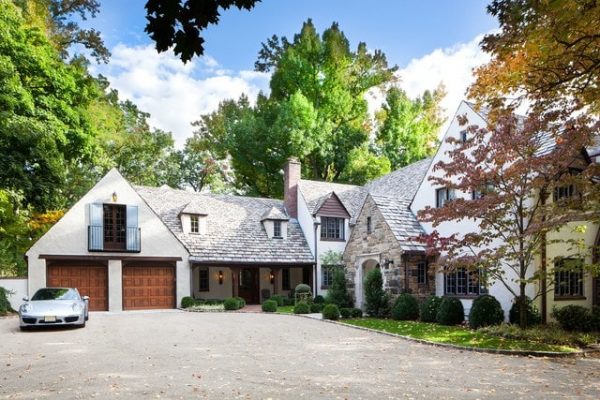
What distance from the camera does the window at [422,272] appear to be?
61.7 ft

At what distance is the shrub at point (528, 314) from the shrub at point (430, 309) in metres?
2.53

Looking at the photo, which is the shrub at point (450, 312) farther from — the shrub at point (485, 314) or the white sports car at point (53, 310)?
the white sports car at point (53, 310)

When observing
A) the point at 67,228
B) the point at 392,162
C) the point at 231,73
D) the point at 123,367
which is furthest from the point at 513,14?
the point at 392,162

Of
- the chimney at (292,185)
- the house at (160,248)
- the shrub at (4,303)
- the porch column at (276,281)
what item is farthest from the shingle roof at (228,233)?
the shrub at (4,303)

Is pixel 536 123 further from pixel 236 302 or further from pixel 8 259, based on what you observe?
pixel 8 259

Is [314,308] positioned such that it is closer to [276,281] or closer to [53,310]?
[276,281]

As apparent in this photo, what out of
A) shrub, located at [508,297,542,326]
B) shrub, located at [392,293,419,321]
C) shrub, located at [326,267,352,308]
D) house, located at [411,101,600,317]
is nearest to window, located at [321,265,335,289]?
shrub, located at [326,267,352,308]

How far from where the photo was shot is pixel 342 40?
4069cm

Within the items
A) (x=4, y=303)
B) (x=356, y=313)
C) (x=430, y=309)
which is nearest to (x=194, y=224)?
(x=4, y=303)

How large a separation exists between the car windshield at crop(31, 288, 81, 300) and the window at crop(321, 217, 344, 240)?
47.1 ft

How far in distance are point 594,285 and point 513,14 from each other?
46.2 feet

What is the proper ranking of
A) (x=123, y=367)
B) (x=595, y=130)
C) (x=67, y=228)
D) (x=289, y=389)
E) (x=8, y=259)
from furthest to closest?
1. (x=8, y=259)
2. (x=67, y=228)
3. (x=595, y=130)
4. (x=123, y=367)
5. (x=289, y=389)

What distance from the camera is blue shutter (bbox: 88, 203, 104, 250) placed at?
70.3 ft

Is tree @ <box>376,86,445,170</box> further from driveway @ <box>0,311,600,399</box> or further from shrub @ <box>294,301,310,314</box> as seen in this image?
driveway @ <box>0,311,600,399</box>
